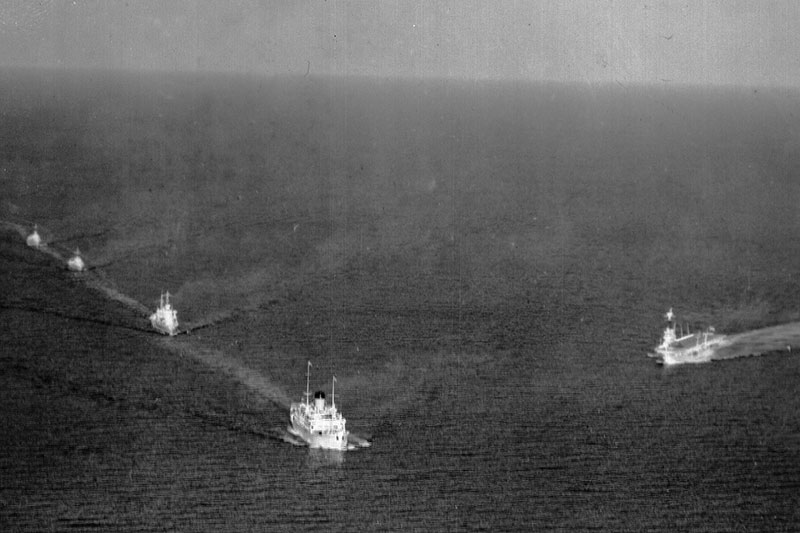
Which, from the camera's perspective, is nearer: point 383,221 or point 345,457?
point 345,457

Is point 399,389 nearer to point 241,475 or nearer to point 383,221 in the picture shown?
point 241,475

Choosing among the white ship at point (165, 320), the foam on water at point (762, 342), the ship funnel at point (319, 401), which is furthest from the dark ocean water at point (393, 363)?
the ship funnel at point (319, 401)

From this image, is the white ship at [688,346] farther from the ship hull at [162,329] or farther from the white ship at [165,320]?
the white ship at [165,320]

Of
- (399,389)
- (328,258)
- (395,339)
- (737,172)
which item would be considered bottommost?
(399,389)

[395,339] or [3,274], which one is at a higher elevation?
[3,274]

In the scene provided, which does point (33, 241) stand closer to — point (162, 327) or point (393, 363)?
point (162, 327)

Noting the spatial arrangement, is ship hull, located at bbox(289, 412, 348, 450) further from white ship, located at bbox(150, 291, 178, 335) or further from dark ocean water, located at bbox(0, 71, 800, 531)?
white ship, located at bbox(150, 291, 178, 335)

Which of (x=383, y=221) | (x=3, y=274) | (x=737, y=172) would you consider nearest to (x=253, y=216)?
(x=383, y=221)

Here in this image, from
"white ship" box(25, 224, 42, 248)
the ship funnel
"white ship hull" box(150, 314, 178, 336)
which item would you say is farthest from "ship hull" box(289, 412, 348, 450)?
"white ship" box(25, 224, 42, 248)
